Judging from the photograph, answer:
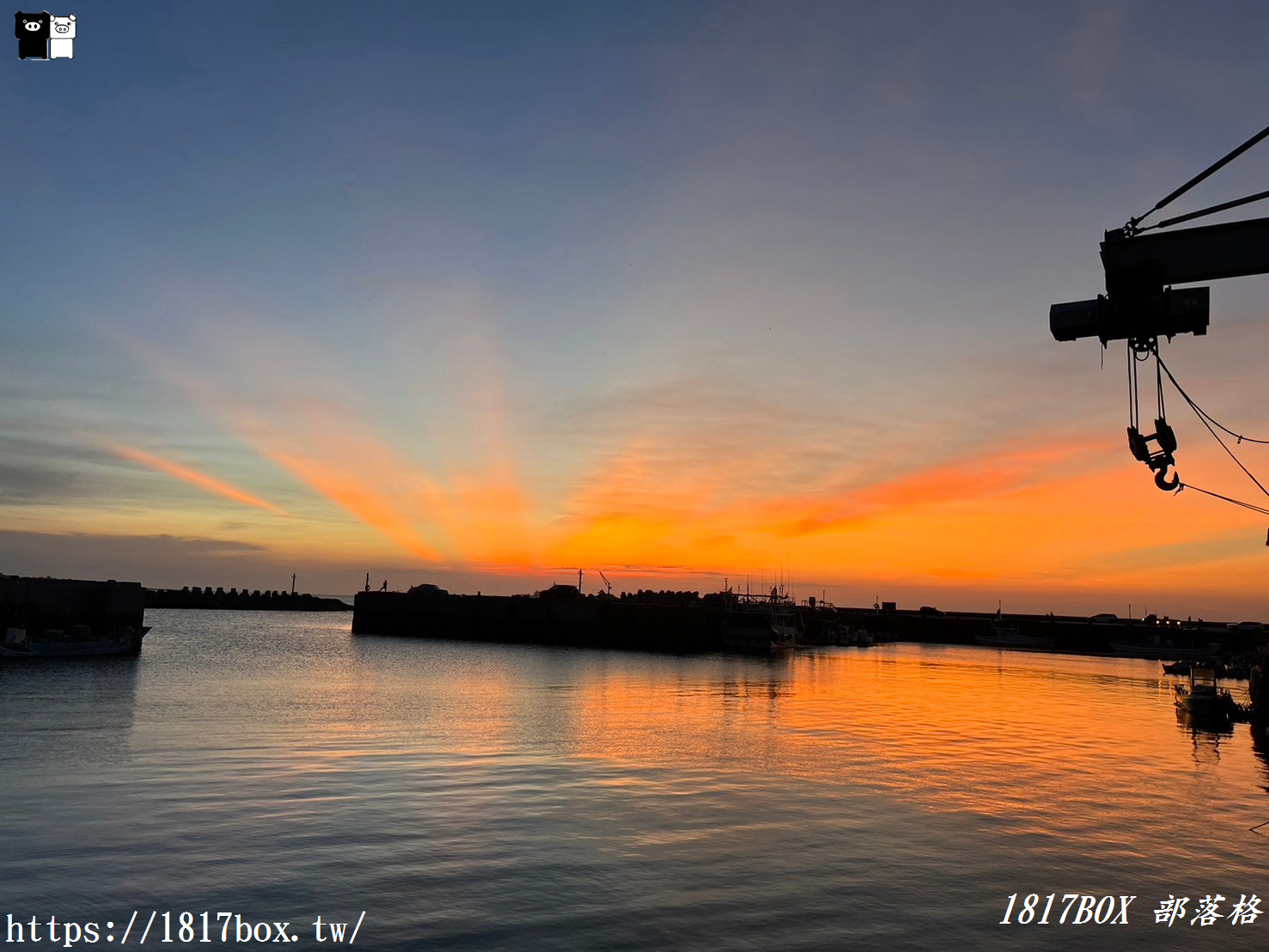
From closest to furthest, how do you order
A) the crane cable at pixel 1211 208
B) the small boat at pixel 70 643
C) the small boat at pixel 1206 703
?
1. the crane cable at pixel 1211 208
2. the small boat at pixel 1206 703
3. the small boat at pixel 70 643

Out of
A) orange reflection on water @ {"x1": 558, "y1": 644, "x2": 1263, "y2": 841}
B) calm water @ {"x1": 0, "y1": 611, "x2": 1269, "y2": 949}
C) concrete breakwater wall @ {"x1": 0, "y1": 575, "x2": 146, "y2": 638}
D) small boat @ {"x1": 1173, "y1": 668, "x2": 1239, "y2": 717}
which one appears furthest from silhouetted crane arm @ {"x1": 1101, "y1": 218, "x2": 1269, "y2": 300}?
concrete breakwater wall @ {"x1": 0, "y1": 575, "x2": 146, "y2": 638}

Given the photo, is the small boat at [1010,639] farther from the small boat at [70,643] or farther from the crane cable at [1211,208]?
the crane cable at [1211,208]

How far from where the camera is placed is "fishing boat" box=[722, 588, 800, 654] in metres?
136

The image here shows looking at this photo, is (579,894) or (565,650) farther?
(565,650)

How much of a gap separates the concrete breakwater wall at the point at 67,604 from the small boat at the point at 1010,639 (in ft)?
520

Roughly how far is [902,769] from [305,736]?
26807 mm

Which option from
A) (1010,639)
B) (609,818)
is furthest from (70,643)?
(1010,639)

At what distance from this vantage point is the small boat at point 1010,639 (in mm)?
174250

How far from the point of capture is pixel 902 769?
35031 mm

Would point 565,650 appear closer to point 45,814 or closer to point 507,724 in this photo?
point 507,724

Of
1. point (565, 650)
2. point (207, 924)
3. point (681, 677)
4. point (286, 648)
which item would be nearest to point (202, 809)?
point (207, 924)

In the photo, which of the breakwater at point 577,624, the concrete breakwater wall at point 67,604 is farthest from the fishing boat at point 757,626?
the concrete breakwater wall at point 67,604

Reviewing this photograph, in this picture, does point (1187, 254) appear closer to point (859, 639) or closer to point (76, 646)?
point (76, 646)

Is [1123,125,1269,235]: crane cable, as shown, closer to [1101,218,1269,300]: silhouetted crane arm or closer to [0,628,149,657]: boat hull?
[1101,218,1269,300]: silhouetted crane arm
